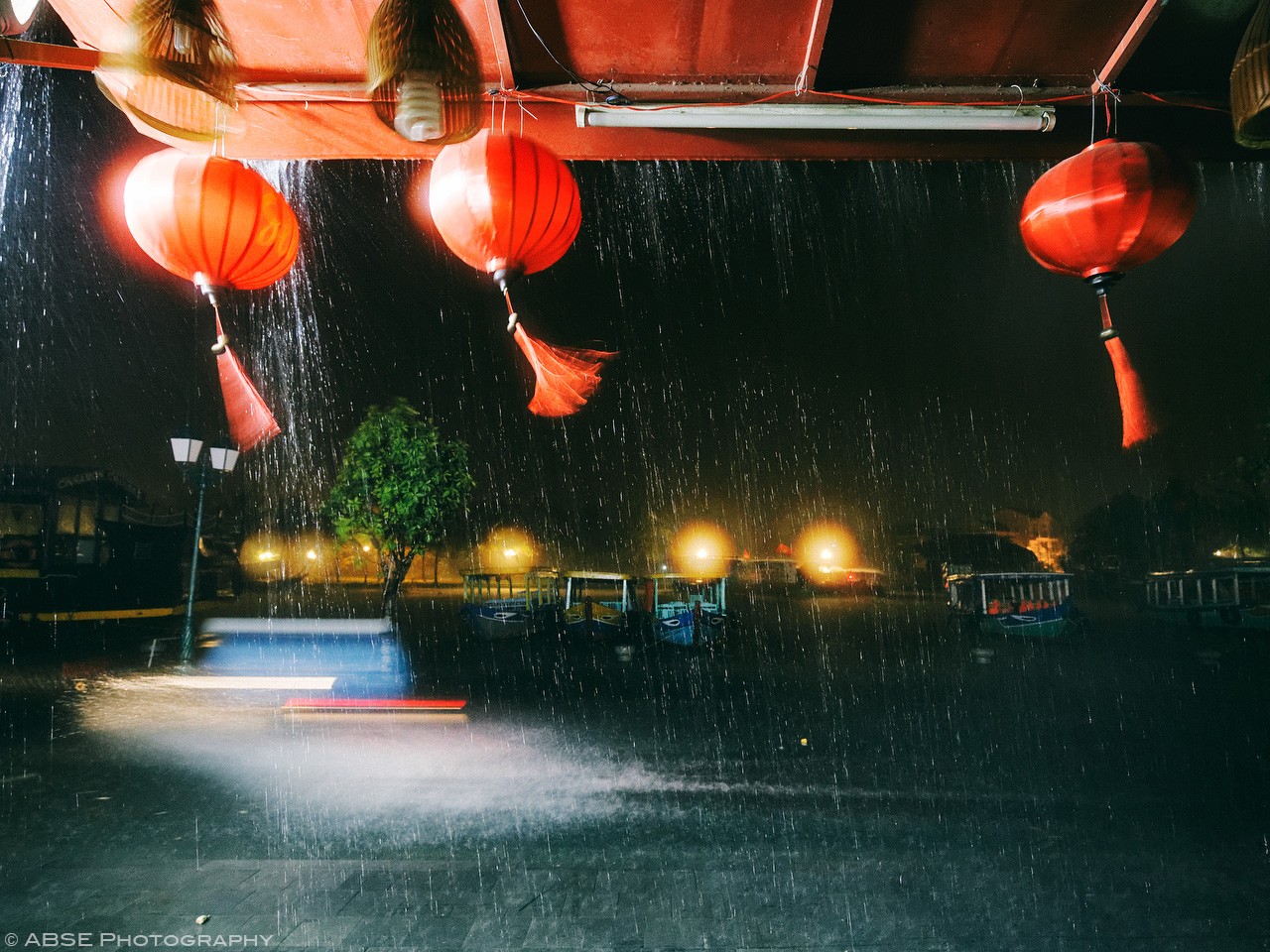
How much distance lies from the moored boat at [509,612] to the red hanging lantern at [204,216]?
1491 cm

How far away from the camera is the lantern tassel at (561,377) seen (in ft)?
7.14

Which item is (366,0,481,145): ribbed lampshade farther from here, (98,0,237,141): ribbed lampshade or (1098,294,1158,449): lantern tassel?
(1098,294,1158,449): lantern tassel

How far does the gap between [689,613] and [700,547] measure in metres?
34.8

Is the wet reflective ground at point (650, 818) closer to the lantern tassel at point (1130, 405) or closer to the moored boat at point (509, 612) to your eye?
the lantern tassel at point (1130, 405)

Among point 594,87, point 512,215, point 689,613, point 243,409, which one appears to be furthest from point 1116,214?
point 689,613

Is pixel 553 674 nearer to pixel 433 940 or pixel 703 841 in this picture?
pixel 703 841

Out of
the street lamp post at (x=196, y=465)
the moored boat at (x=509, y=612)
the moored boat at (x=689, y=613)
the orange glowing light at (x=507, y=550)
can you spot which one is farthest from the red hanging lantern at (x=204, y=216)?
the orange glowing light at (x=507, y=550)

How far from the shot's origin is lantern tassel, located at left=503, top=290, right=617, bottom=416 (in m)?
2.18

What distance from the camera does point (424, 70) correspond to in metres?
1.90

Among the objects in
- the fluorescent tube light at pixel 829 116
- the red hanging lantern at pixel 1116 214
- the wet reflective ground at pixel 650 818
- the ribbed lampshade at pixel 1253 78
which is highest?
the fluorescent tube light at pixel 829 116

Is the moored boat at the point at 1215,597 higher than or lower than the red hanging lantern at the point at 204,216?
lower

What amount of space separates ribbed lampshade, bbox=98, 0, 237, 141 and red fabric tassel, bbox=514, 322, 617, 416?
1225 mm

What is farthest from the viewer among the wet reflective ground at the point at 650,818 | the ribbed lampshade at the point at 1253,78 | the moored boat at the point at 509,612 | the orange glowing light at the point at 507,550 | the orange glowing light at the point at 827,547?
the orange glowing light at the point at 827,547

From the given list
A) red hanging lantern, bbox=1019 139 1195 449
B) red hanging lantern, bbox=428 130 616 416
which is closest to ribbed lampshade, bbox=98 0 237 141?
red hanging lantern, bbox=428 130 616 416
